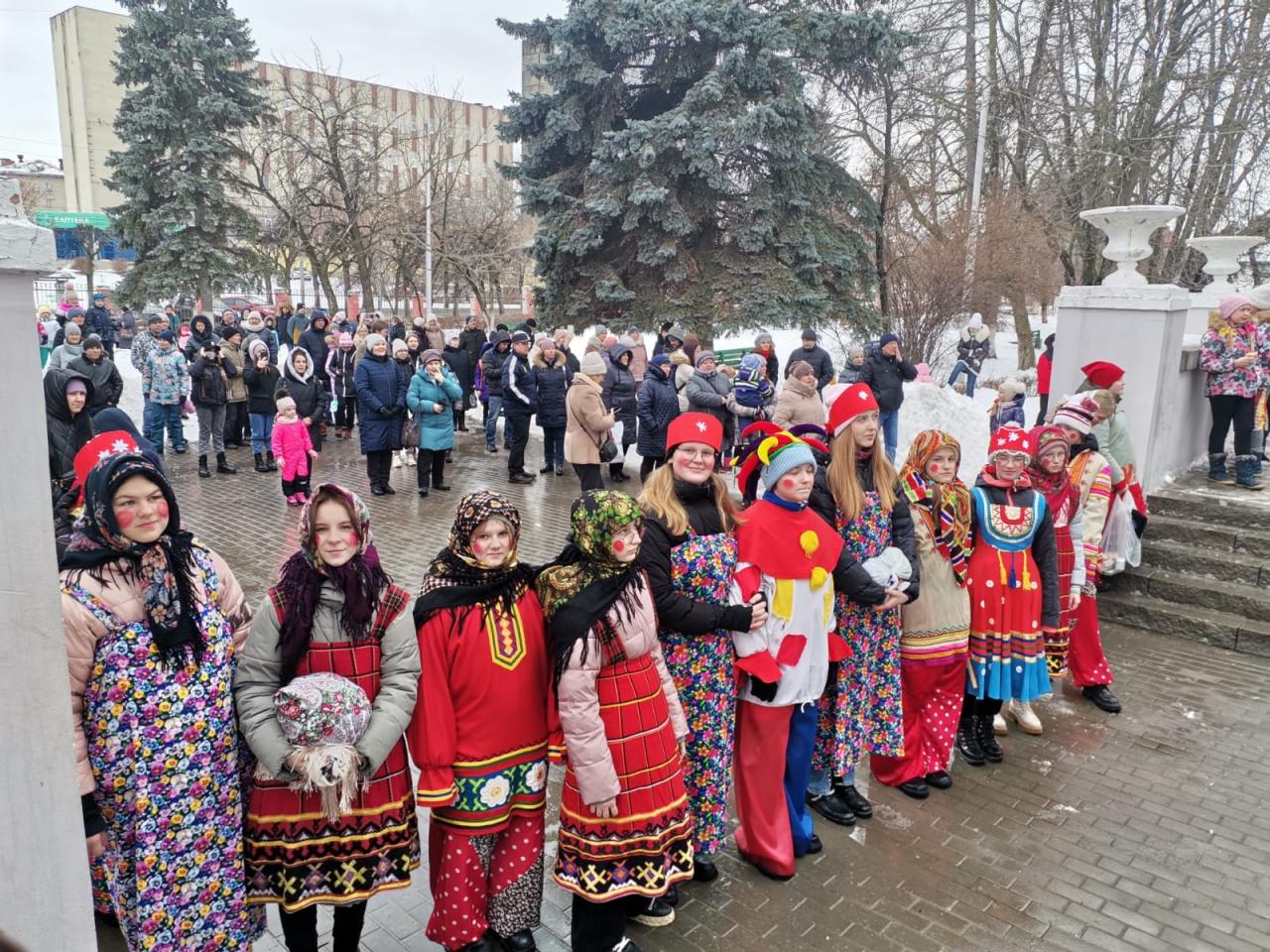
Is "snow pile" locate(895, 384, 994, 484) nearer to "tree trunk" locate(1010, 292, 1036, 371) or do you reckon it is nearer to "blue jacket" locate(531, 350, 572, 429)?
"blue jacket" locate(531, 350, 572, 429)

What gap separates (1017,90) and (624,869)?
20.5 meters

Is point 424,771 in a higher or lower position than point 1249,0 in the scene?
lower

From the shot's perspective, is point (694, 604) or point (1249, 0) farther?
point (1249, 0)

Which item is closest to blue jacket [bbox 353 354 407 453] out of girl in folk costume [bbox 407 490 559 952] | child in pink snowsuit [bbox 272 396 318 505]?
child in pink snowsuit [bbox 272 396 318 505]

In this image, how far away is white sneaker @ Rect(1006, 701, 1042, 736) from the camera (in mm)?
5605

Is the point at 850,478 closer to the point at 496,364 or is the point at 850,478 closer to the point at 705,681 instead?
the point at 705,681

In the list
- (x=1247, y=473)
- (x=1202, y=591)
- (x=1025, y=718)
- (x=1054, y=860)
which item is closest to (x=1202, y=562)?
(x=1202, y=591)

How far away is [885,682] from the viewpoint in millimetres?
4527

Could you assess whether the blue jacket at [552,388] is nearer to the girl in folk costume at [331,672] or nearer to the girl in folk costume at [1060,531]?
the girl in folk costume at [1060,531]

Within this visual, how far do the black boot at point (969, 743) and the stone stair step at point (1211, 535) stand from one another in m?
4.12

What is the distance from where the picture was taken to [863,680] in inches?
173

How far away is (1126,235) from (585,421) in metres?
5.90

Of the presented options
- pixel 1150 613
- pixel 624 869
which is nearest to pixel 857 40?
pixel 1150 613

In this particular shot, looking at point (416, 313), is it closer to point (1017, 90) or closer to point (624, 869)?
point (1017, 90)
